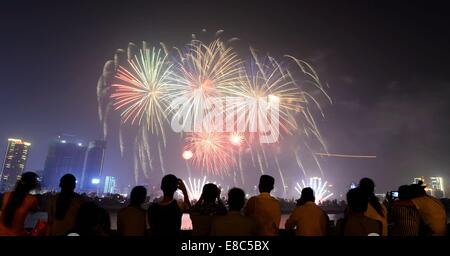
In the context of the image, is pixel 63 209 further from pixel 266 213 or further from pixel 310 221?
pixel 310 221

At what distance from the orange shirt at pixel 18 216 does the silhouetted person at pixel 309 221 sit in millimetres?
5300

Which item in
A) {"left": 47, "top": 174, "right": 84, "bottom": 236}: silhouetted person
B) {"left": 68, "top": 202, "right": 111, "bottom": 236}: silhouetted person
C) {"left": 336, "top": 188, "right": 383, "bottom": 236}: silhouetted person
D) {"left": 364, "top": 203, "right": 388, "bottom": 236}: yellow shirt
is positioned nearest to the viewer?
{"left": 68, "top": 202, "right": 111, "bottom": 236}: silhouetted person

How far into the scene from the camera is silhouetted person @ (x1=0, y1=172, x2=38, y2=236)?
6.62 metres

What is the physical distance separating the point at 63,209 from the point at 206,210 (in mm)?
2786

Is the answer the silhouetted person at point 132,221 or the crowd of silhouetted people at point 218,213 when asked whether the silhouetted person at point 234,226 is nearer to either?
the crowd of silhouetted people at point 218,213

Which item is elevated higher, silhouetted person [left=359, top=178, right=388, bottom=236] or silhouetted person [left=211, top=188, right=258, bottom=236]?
silhouetted person [left=359, top=178, right=388, bottom=236]

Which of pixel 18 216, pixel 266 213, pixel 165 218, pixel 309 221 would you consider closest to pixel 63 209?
pixel 18 216

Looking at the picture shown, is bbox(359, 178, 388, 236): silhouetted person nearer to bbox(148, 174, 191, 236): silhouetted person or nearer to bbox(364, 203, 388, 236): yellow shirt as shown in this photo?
bbox(364, 203, 388, 236): yellow shirt

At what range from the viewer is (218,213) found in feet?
22.1

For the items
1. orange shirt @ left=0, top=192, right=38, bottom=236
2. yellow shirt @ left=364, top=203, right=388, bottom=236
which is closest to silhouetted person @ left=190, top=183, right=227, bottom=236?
yellow shirt @ left=364, top=203, right=388, bottom=236
